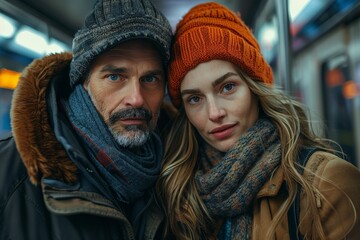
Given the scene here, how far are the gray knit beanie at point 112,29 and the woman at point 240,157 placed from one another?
20 centimetres

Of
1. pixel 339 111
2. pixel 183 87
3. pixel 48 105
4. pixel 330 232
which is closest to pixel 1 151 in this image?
pixel 48 105

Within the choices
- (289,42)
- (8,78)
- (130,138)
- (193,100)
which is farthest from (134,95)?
(289,42)

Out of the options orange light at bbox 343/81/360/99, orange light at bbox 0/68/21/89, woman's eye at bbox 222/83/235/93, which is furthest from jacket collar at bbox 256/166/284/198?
orange light at bbox 343/81/360/99

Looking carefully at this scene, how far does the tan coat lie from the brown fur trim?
0.79 meters

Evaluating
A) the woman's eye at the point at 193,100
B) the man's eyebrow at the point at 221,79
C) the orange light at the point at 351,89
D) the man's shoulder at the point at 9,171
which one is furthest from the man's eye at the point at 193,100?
the orange light at the point at 351,89

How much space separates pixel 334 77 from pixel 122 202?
3009 mm

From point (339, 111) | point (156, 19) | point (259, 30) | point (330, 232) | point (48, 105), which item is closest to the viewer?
point (330, 232)

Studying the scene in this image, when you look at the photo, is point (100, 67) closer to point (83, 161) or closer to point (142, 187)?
point (83, 161)

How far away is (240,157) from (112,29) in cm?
79

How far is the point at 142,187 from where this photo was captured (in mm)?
1431

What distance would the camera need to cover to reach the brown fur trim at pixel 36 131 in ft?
3.88

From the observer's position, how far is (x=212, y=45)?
4.91ft

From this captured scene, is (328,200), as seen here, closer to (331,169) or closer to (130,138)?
(331,169)

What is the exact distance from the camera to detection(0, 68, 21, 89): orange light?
1.52 metres
